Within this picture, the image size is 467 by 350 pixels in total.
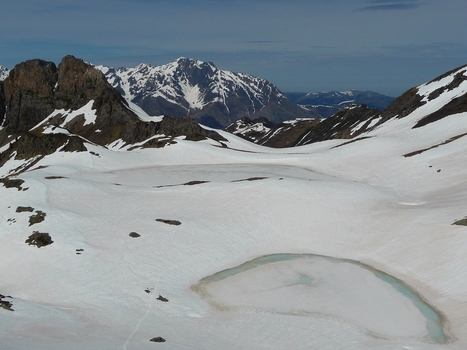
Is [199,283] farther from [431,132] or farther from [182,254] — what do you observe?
[431,132]

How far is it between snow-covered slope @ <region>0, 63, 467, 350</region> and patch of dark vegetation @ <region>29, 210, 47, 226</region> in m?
0.53

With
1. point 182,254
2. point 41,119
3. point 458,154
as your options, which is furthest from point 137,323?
point 41,119

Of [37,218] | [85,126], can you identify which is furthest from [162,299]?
[85,126]

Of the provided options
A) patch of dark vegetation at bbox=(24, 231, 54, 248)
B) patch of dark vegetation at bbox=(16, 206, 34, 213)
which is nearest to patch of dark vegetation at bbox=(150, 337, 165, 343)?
patch of dark vegetation at bbox=(24, 231, 54, 248)

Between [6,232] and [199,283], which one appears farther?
[6,232]

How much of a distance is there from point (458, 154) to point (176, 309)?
58409 mm

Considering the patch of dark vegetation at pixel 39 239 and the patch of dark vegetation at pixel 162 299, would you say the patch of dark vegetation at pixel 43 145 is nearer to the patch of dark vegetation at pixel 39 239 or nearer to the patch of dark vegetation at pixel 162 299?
the patch of dark vegetation at pixel 39 239

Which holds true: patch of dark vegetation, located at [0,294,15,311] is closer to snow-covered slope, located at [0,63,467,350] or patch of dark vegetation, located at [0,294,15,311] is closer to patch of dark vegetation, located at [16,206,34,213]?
snow-covered slope, located at [0,63,467,350]

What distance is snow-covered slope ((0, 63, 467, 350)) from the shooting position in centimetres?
3191

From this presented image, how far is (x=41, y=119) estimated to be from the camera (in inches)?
7805

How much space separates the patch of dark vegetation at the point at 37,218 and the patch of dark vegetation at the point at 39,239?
3117 millimetres

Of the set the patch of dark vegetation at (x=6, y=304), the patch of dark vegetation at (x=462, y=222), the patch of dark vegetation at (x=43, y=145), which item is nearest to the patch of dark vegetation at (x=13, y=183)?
the patch of dark vegetation at (x=6, y=304)

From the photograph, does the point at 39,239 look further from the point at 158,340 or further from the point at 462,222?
the point at 462,222

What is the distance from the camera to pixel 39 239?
152 ft
